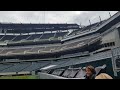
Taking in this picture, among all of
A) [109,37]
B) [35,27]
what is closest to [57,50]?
[109,37]

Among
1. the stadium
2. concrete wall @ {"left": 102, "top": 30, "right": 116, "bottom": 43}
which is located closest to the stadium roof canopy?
the stadium

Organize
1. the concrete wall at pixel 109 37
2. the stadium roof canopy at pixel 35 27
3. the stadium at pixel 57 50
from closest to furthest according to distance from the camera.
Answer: the stadium at pixel 57 50 < the concrete wall at pixel 109 37 < the stadium roof canopy at pixel 35 27

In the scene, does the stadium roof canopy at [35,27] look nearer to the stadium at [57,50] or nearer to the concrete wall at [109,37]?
the stadium at [57,50]

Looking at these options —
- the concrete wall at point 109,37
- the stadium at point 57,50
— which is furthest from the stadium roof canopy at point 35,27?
the concrete wall at point 109,37

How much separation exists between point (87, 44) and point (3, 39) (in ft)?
57.4

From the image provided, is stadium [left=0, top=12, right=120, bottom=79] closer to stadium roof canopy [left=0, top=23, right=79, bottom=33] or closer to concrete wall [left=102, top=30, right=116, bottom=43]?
concrete wall [left=102, top=30, right=116, bottom=43]

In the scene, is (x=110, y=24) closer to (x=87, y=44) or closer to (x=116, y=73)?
(x=87, y=44)

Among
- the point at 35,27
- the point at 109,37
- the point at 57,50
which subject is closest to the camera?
the point at 109,37

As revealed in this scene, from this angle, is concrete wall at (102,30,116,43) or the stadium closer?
the stadium

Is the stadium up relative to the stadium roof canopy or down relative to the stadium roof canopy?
down

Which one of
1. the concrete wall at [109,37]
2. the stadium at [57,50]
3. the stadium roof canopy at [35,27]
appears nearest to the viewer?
the stadium at [57,50]

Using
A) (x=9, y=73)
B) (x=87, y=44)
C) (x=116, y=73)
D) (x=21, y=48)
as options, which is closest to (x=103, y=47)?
(x=87, y=44)

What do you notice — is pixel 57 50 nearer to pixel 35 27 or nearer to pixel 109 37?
pixel 109 37

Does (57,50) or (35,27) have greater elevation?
(35,27)
